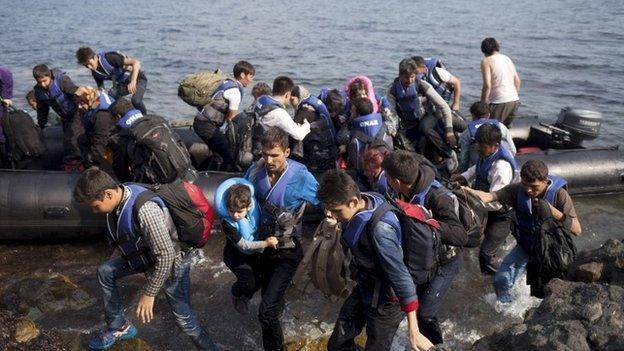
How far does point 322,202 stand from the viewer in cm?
339

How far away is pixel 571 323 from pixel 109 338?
3.18 metres

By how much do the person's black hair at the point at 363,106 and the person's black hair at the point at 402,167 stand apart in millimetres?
2120

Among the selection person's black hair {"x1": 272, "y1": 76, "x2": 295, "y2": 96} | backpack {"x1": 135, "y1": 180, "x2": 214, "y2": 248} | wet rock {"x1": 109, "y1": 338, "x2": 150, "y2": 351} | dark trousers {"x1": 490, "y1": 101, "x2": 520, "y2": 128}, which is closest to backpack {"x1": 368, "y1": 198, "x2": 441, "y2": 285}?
backpack {"x1": 135, "y1": 180, "x2": 214, "y2": 248}

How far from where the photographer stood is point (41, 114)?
7.19 metres

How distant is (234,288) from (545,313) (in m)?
2.21

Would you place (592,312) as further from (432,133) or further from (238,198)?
(432,133)

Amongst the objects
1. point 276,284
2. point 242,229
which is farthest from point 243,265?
point 242,229

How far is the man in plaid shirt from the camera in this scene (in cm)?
349

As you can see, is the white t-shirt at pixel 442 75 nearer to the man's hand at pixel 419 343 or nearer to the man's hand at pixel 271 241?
the man's hand at pixel 271 241

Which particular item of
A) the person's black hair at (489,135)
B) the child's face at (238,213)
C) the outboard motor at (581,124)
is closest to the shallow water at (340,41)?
the outboard motor at (581,124)

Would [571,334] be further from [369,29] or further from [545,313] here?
[369,29]

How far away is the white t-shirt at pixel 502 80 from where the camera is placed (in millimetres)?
7242

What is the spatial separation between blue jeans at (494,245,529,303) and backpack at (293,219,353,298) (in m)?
1.27

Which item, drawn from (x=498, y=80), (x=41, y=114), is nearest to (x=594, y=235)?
(x=498, y=80)
